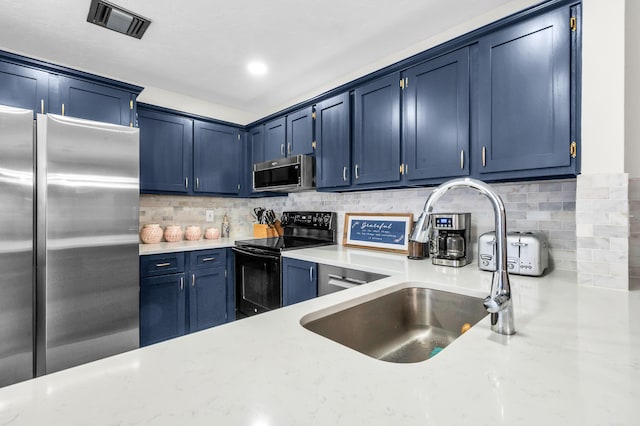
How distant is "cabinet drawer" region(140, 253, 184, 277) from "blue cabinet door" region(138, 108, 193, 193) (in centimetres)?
67

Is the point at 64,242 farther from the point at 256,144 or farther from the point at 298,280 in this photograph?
the point at 256,144

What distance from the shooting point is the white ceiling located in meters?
1.80

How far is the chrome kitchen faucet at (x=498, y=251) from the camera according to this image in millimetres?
786

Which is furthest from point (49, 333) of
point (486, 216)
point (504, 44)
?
point (504, 44)

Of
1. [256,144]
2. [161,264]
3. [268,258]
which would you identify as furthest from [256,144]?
[161,264]

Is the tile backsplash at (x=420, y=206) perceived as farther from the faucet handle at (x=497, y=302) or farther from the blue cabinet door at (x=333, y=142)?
the faucet handle at (x=497, y=302)

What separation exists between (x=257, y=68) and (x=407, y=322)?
230 cm

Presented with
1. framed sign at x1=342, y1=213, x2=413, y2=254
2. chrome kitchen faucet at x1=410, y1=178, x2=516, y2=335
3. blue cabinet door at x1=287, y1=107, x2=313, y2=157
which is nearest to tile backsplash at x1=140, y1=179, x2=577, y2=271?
framed sign at x1=342, y1=213, x2=413, y2=254

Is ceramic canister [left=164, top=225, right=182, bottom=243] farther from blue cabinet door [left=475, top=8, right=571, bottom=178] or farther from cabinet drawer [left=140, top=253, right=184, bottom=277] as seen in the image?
blue cabinet door [left=475, top=8, right=571, bottom=178]

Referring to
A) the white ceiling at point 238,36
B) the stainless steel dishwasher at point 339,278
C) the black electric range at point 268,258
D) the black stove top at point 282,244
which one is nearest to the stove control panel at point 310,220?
the black electric range at point 268,258

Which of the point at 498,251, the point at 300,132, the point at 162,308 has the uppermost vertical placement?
the point at 300,132

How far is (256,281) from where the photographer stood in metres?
2.74

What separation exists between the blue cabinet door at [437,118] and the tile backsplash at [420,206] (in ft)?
1.04

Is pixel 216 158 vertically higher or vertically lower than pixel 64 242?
higher
